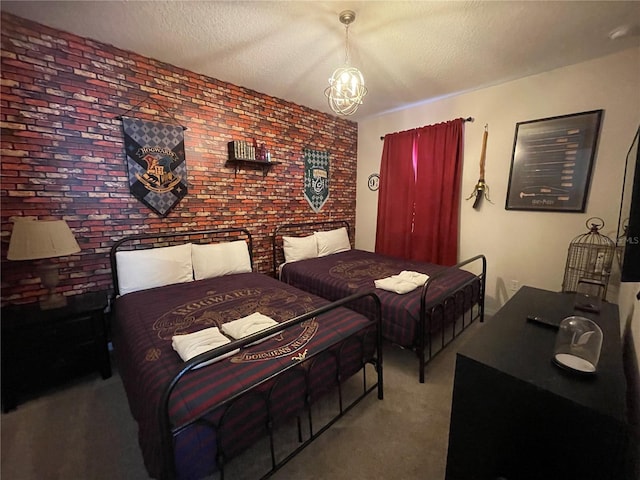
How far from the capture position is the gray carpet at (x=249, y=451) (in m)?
1.35

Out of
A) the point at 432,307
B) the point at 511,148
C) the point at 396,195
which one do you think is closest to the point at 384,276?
the point at 432,307

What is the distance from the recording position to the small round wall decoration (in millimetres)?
4225

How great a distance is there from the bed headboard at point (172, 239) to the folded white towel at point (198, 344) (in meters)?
1.39

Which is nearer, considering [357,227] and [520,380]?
[520,380]

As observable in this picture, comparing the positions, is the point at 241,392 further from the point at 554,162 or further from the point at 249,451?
the point at 554,162

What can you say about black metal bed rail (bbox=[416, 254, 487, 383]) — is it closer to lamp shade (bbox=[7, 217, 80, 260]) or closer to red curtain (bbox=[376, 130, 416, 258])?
red curtain (bbox=[376, 130, 416, 258])

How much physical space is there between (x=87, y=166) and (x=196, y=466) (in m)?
2.41

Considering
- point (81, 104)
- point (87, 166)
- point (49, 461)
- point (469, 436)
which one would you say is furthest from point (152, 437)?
point (81, 104)

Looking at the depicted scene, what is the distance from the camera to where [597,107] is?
2.40 m

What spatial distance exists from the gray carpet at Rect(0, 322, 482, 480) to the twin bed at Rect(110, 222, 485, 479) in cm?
12

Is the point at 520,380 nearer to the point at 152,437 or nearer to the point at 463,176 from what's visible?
the point at 152,437

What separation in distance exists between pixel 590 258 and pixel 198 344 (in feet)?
11.1

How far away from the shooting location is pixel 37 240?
69.9 inches

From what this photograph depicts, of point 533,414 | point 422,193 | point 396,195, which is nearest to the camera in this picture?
point 533,414
